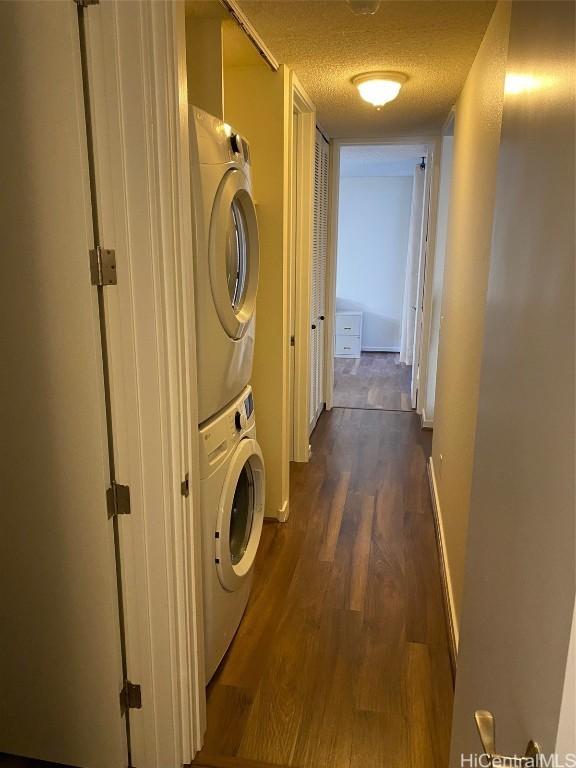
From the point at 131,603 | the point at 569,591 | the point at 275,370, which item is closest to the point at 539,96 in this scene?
the point at 569,591

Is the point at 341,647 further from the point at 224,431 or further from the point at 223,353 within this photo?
the point at 223,353

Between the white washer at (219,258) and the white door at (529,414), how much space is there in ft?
2.75

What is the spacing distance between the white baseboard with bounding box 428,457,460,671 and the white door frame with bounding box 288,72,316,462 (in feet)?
3.33

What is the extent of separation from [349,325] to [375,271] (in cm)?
90

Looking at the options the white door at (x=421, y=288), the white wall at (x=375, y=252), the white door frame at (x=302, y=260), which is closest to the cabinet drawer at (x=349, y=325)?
the white wall at (x=375, y=252)

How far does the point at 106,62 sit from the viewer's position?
3.92 ft

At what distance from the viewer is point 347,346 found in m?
7.60

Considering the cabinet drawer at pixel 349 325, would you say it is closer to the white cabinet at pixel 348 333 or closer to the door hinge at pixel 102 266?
the white cabinet at pixel 348 333

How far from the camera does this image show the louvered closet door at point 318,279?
4109 millimetres

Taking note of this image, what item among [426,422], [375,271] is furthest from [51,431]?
[375,271]

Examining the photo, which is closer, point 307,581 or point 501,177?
point 501,177

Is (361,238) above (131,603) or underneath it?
above

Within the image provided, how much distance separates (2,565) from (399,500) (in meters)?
2.41

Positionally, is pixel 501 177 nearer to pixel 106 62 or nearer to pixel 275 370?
pixel 106 62
